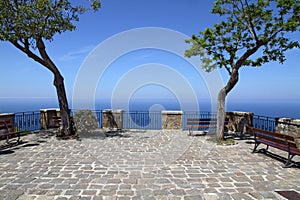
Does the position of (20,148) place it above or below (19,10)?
below

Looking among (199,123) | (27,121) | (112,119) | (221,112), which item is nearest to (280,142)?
(221,112)

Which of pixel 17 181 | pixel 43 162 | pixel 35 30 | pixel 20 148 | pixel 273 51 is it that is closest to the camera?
pixel 17 181

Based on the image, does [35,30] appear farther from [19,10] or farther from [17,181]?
[17,181]

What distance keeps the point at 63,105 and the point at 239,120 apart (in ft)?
32.2

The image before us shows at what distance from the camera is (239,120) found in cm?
1233

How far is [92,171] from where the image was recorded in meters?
5.48

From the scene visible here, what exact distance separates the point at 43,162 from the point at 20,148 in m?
2.50

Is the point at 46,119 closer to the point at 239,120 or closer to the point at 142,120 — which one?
the point at 142,120

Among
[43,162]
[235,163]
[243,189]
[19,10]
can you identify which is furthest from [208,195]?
[19,10]

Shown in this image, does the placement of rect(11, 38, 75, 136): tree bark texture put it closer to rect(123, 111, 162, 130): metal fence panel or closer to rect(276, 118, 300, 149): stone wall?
rect(123, 111, 162, 130): metal fence panel

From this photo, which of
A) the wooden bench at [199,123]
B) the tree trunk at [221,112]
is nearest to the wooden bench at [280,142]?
the tree trunk at [221,112]

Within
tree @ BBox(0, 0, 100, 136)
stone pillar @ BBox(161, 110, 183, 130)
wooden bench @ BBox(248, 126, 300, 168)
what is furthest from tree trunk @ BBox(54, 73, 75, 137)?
wooden bench @ BBox(248, 126, 300, 168)

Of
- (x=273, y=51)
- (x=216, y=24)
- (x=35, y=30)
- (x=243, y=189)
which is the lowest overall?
(x=243, y=189)

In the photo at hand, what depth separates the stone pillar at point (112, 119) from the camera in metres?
13.4
